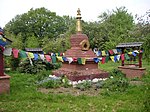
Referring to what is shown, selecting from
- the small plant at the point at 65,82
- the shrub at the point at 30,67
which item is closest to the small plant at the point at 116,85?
the small plant at the point at 65,82

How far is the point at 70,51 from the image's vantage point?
15156 millimetres

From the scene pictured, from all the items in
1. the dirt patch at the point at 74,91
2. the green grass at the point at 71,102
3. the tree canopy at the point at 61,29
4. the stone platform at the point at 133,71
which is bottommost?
the green grass at the point at 71,102

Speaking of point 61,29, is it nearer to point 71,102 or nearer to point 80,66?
point 80,66

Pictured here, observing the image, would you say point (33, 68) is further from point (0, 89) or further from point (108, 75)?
point (0, 89)

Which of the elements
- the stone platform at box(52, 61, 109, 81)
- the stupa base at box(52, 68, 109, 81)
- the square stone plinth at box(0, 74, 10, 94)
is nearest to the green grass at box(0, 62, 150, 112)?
the square stone plinth at box(0, 74, 10, 94)

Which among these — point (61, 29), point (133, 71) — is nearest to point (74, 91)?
point (133, 71)

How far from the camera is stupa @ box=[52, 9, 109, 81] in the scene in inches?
527

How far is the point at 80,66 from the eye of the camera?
14031mm

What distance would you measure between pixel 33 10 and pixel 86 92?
42.0 m

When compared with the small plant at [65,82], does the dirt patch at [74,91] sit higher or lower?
lower

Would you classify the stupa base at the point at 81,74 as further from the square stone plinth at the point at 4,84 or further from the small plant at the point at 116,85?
the square stone plinth at the point at 4,84

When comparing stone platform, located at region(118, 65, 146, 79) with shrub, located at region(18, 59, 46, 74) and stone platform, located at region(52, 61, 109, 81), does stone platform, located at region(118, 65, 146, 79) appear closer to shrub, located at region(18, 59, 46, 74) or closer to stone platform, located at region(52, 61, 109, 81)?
stone platform, located at region(52, 61, 109, 81)

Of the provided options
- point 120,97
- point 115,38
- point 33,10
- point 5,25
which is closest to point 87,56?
point 120,97

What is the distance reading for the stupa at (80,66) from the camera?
1340 centimetres
